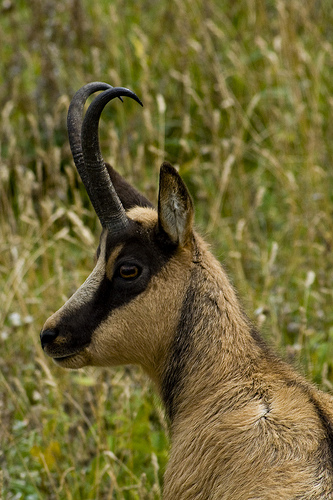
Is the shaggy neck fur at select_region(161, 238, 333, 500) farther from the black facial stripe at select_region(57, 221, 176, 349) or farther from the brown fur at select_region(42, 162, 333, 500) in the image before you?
the black facial stripe at select_region(57, 221, 176, 349)

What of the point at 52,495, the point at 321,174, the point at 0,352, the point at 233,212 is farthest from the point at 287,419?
the point at 233,212

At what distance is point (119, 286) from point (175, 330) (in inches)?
16.6

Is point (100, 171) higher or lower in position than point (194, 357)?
higher

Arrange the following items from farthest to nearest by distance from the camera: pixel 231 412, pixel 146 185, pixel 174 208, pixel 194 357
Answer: pixel 146 185 → pixel 194 357 → pixel 174 208 → pixel 231 412

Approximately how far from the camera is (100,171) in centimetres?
409

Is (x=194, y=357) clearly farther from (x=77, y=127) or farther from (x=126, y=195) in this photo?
(x=77, y=127)

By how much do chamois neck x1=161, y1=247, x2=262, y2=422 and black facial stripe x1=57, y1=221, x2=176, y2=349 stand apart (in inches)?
9.9

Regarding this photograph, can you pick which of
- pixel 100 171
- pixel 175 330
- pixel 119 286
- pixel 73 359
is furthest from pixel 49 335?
pixel 100 171

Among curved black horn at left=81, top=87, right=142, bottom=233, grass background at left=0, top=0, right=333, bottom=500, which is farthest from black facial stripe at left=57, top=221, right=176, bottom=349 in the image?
grass background at left=0, top=0, right=333, bottom=500

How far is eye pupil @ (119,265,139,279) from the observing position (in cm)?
411

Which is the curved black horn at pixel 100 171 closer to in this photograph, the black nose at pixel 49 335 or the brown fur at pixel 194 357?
the brown fur at pixel 194 357

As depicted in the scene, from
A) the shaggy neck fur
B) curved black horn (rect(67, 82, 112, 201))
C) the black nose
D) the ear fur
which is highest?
curved black horn (rect(67, 82, 112, 201))

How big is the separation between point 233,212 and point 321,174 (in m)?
1.20

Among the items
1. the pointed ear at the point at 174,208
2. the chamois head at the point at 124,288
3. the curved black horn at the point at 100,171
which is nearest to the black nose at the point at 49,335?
the chamois head at the point at 124,288
